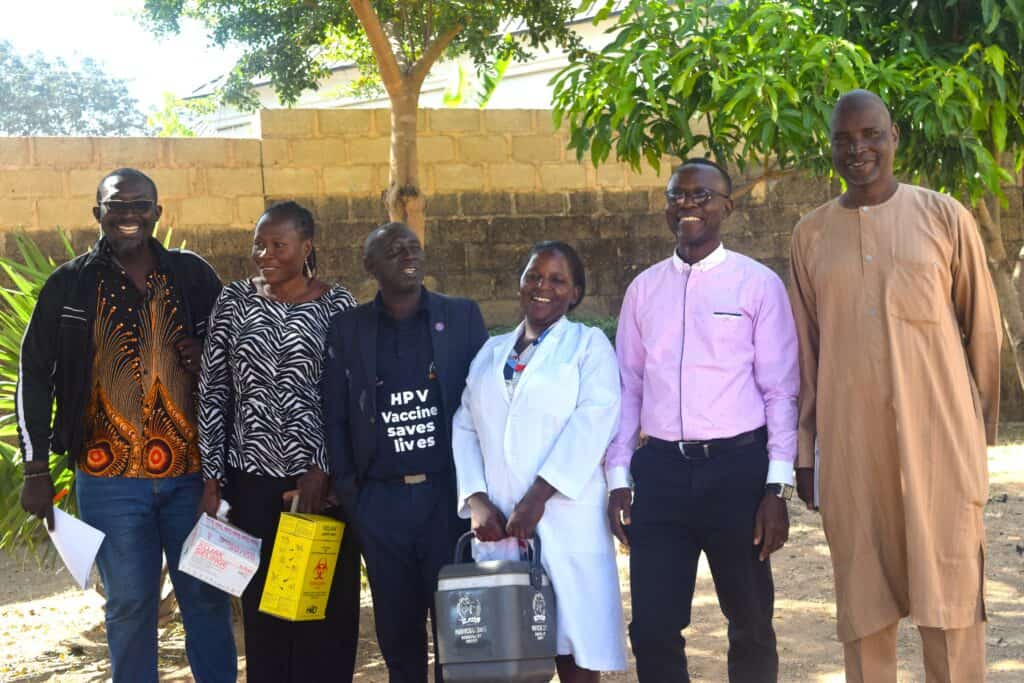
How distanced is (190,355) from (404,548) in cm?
93

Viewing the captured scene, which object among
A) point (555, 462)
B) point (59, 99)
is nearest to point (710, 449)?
point (555, 462)

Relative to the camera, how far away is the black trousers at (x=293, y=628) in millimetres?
3871

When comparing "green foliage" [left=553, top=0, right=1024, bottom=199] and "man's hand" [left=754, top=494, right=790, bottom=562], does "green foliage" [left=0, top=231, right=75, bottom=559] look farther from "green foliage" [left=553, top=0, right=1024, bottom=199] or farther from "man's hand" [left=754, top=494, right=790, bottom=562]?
"man's hand" [left=754, top=494, right=790, bottom=562]

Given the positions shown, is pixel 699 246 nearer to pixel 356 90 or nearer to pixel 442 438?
pixel 442 438

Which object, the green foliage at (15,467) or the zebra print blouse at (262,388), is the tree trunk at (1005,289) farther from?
the green foliage at (15,467)

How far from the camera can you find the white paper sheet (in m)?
3.74

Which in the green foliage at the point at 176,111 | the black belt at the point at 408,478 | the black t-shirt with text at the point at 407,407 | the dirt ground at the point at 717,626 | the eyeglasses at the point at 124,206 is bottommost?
the dirt ground at the point at 717,626

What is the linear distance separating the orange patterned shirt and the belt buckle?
1.54 metres

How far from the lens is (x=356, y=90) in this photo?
16.2 m

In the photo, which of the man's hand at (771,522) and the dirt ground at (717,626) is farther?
the dirt ground at (717,626)

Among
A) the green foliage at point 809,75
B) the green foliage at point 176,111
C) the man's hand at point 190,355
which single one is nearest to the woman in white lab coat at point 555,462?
the man's hand at point 190,355

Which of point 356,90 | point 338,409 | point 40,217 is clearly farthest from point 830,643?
point 356,90

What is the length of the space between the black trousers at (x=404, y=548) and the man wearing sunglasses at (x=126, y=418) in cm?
59

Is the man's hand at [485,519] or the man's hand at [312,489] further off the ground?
the man's hand at [312,489]
